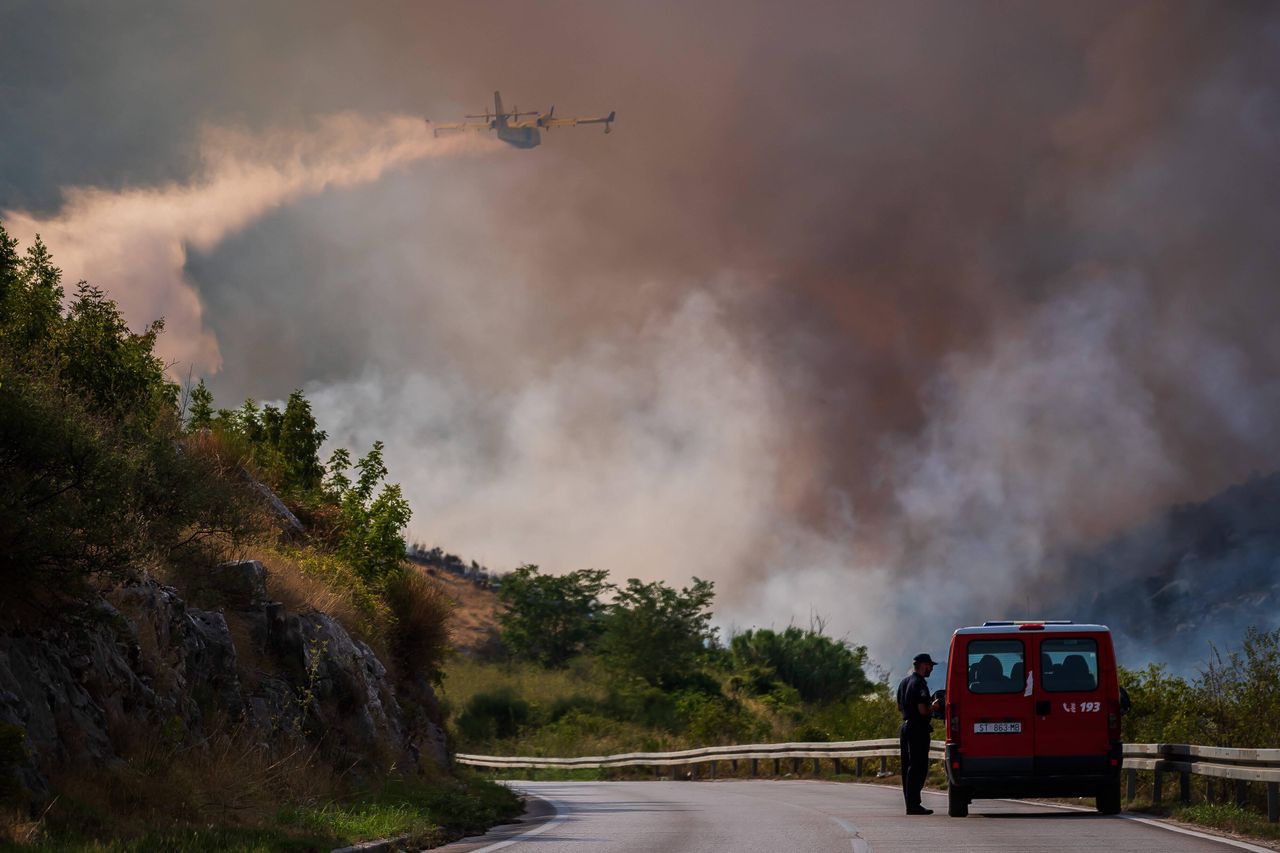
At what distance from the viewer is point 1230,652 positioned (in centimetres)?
2078

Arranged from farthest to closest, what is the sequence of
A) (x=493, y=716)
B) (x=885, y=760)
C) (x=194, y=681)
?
(x=493, y=716)
(x=885, y=760)
(x=194, y=681)

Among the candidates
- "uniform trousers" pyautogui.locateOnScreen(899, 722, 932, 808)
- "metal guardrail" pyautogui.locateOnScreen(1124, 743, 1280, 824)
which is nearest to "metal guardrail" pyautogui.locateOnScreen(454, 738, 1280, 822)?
"metal guardrail" pyautogui.locateOnScreen(1124, 743, 1280, 824)

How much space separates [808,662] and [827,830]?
6793 centimetres

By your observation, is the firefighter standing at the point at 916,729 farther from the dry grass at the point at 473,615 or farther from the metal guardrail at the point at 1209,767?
the dry grass at the point at 473,615

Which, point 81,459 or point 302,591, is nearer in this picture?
point 81,459

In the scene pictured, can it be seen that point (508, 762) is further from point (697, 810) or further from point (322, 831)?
point (322, 831)

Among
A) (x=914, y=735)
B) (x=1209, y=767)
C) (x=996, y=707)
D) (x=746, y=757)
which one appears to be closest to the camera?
(x=1209, y=767)

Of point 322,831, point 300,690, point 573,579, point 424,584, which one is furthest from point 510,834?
point 573,579

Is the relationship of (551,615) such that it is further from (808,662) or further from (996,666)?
(996,666)

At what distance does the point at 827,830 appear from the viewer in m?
15.9

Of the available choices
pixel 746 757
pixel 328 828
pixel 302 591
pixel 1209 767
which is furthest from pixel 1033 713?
pixel 746 757

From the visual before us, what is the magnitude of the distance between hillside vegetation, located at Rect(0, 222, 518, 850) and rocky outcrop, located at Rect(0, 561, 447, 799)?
Result: 0.11ft

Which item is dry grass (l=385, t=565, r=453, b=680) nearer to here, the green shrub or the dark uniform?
the dark uniform

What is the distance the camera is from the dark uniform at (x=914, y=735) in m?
19.3
